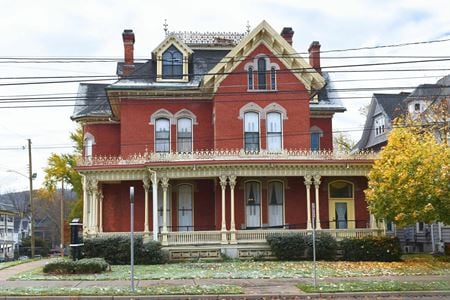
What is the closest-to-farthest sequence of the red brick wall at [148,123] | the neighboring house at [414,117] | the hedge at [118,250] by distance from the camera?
the hedge at [118,250] → the red brick wall at [148,123] → the neighboring house at [414,117]

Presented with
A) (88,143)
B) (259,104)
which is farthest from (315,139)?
(88,143)

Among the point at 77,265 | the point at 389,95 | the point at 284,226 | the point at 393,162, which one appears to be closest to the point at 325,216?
the point at 284,226

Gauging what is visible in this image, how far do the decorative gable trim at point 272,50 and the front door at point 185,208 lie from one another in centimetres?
567

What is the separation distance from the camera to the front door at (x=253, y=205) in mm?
33031

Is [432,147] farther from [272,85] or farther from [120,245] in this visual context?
[120,245]

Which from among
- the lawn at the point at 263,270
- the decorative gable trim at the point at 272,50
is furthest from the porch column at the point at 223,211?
the decorative gable trim at the point at 272,50

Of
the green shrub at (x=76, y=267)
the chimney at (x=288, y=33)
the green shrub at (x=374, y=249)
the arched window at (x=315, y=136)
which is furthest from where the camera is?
the arched window at (x=315, y=136)

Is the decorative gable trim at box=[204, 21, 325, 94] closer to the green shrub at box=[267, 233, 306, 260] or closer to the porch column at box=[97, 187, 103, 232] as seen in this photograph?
the porch column at box=[97, 187, 103, 232]

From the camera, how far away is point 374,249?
29.1 metres

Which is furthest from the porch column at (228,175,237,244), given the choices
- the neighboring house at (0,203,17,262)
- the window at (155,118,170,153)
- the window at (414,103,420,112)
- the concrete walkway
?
the neighboring house at (0,203,17,262)

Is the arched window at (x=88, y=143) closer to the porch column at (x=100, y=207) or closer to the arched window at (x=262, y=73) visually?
the porch column at (x=100, y=207)

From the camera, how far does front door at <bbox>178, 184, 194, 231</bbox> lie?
1340 inches

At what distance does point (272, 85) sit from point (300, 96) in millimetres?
1642

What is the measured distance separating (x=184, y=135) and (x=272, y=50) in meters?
6.85
